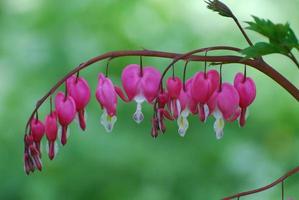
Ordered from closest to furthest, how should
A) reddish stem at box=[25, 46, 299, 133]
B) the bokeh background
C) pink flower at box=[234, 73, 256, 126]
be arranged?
reddish stem at box=[25, 46, 299, 133]
pink flower at box=[234, 73, 256, 126]
the bokeh background

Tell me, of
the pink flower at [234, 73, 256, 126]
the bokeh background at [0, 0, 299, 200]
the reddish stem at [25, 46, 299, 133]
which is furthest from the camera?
the bokeh background at [0, 0, 299, 200]

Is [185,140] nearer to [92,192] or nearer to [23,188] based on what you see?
[92,192]

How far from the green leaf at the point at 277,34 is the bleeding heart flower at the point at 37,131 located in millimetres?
368

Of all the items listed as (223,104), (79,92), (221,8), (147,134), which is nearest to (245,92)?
(223,104)

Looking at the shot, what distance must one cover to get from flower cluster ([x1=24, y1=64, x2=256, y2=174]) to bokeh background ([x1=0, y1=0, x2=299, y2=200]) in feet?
5.63

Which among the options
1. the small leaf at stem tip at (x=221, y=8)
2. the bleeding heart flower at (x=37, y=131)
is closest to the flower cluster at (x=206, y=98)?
the small leaf at stem tip at (x=221, y=8)

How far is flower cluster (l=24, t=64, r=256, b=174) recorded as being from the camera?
53.6 inches

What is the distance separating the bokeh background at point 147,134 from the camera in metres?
3.14

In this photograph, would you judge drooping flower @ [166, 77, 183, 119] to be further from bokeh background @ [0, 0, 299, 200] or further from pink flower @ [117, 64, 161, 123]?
bokeh background @ [0, 0, 299, 200]

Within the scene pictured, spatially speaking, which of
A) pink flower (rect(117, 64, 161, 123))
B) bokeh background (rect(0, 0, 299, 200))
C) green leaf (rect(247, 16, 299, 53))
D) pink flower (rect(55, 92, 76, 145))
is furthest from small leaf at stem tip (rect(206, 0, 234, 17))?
bokeh background (rect(0, 0, 299, 200))

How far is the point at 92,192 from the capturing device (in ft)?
10.5

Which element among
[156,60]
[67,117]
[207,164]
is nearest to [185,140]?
[207,164]

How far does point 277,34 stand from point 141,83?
0.22 metres

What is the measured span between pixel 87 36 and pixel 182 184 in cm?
70
